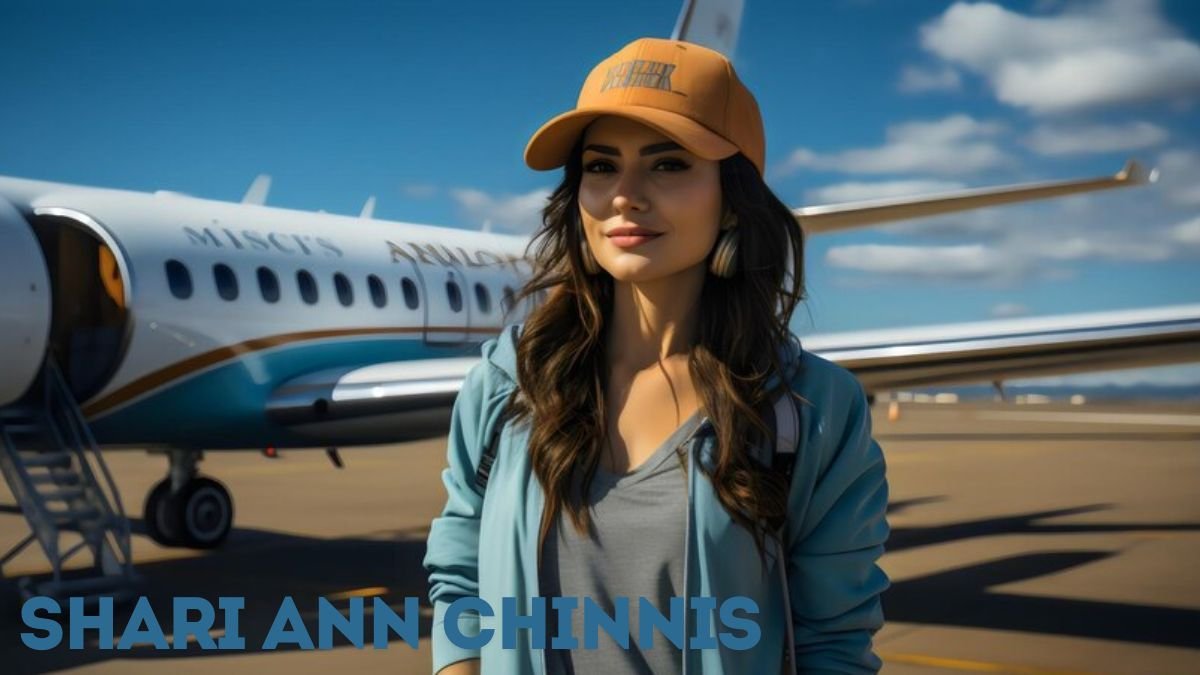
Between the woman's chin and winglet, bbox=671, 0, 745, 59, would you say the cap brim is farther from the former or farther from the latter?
winglet, bbox=671, 0, 745, 59

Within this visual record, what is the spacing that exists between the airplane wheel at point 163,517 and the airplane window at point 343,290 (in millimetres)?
2512

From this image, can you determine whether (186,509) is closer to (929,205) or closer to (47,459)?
(47,459)

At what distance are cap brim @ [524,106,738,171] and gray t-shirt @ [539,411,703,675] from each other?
0.45 metres

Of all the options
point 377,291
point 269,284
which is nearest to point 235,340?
point 269,284

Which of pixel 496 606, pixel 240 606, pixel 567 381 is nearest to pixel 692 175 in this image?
pixel 567 381

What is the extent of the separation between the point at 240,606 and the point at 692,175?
7.38m

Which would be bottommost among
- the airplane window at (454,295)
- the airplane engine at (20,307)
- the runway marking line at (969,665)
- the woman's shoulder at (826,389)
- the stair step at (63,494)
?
the runway marking line at (969,665)

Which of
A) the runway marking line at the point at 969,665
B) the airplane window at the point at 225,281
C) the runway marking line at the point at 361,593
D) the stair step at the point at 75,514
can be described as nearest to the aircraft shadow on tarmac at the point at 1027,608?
the runway marking line at the point at 969,665

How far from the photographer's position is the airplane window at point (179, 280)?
10.5m

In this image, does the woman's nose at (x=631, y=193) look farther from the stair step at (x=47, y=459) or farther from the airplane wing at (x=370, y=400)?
the airplane wing at (x=370, y=400)

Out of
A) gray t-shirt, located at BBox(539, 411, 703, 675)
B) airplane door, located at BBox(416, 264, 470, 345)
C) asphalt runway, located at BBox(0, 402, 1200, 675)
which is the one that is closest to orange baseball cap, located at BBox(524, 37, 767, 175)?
gray t-shirt, located at BBox(539, 411, 703, 675)

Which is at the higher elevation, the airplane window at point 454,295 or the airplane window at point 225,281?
the airplane window at point 454,295

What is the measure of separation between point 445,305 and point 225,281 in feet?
10.2

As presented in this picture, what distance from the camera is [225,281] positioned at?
11.1 m
